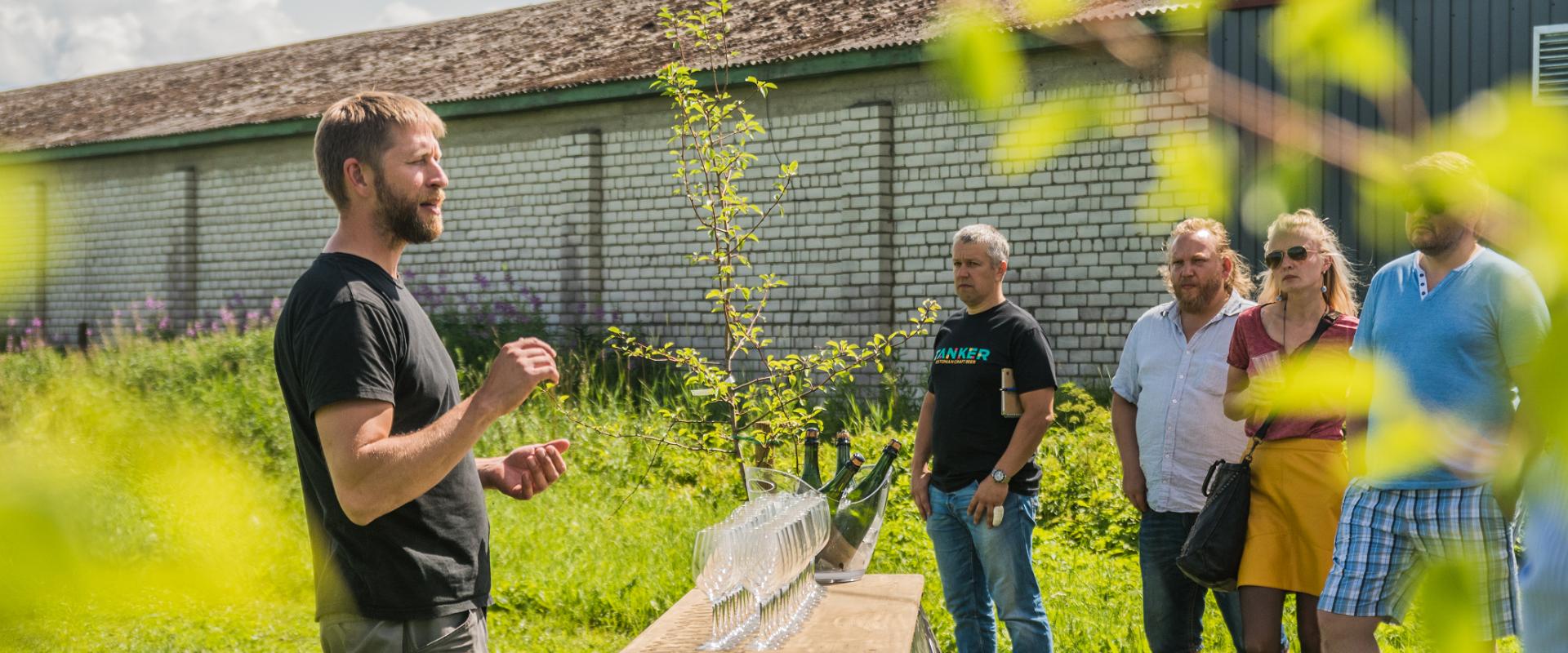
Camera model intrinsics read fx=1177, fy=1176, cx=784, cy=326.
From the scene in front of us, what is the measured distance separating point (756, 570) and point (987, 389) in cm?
207

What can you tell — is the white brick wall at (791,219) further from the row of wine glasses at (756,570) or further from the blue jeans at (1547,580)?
the blue jeans at (1547,580)

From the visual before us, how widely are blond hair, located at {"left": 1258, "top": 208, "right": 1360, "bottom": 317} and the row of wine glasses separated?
1907 millimetres

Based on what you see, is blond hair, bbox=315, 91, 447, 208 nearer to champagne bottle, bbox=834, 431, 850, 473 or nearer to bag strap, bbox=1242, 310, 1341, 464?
champagne bottle, bbox=834, 431, 850, 473

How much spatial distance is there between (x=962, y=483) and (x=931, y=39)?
3963 mm

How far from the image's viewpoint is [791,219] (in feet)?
38.4

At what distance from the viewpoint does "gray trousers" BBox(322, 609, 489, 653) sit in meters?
2.38

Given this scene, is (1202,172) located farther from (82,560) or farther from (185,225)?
(185,225)

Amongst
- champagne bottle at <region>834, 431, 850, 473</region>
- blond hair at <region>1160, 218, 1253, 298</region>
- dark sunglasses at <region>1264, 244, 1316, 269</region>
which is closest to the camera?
champagne bottle at <region>834, 431, 850, 473</region>

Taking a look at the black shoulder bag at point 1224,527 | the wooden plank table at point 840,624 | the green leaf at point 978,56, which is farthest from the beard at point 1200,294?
the green leaf at point 978,56

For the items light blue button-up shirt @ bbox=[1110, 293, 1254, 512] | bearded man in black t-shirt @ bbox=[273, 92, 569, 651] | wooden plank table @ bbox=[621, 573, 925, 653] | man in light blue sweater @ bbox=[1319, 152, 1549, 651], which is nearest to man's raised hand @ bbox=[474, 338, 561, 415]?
bearded man in black t-shirt @ bbox=[273, 92, 569, 651]

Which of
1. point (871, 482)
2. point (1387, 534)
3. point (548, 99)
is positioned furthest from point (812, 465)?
point (548, 99)

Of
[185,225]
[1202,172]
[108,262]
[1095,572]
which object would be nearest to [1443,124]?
[1202,172]

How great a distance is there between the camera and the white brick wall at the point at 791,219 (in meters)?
10.2

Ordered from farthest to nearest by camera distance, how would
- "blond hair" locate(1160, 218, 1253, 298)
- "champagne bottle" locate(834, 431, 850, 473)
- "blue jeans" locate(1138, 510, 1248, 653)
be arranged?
1. "blue jeans" locate(1138, 510, 1248, 653)
2. "blond hair" locate(1160, 218, 1253, 298)
3. "champagne bottle" locate(834, 431, 850, 473)
